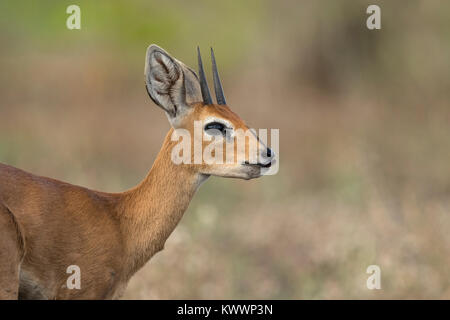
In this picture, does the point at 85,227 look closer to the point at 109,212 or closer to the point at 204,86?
the point at 109,212

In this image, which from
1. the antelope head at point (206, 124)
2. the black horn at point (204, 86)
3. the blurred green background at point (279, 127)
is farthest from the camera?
the blurred green background at point (279, 127)

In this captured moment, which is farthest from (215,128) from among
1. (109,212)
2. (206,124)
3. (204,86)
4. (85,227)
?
(85,227)

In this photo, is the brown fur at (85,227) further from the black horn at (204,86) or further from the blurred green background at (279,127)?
the blurred green background at (279,127)

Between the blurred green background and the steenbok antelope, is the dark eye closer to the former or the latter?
the steenbok antelope

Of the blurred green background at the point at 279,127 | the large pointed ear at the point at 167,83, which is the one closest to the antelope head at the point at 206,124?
the large pointed ear at the point at 167,83

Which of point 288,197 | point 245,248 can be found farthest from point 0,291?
point 288,197

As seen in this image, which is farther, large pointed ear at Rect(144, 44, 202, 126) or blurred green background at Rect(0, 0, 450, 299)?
blurred green background at Rect(0, 0, 450, 299)

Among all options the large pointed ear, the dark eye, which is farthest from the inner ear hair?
the dark eye

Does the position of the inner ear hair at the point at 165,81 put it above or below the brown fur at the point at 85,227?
above

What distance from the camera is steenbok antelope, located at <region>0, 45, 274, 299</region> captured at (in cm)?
491

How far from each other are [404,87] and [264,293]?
576cm

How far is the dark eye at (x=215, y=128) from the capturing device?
17.3ft

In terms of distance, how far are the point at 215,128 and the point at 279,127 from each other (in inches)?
354

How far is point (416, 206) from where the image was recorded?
9930 millimetres
